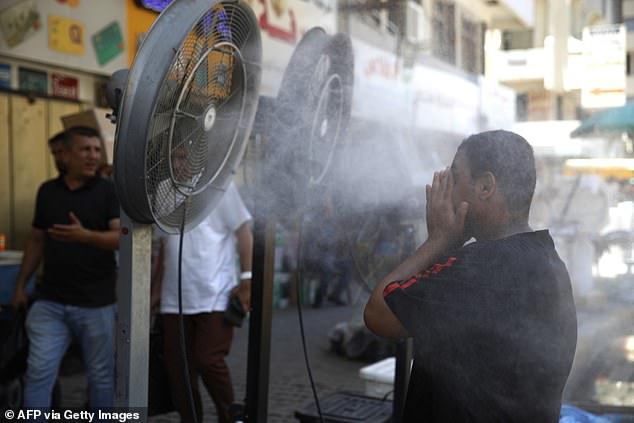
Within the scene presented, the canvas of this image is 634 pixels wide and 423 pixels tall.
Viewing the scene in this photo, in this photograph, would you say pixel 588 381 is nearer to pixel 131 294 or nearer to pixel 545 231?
pixel 545 231

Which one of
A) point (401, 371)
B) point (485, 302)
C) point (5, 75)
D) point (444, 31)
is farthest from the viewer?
point (444, 31)

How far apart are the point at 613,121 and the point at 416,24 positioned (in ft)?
22.3

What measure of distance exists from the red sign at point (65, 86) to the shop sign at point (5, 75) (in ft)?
1.70

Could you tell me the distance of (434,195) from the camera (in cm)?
183

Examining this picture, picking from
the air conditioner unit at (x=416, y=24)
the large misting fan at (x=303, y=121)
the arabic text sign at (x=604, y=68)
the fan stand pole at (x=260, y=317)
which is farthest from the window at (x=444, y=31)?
the fan stand pole at (x=260, y=317)

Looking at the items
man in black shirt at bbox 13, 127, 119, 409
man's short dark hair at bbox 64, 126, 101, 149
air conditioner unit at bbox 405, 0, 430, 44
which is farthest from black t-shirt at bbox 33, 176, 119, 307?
air conditioner unit at bbox 405, 0, 430, 44

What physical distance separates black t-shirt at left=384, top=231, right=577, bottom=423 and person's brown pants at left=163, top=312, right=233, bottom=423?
80.2 inches

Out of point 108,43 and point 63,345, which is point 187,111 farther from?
point 108,43

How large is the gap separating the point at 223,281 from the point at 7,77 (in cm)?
379

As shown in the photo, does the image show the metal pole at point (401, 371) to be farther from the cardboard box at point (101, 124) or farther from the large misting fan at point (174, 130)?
the cardboard box at point (101, 124)

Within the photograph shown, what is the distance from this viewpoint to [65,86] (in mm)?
6918

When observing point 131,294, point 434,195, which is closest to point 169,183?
point 131,294

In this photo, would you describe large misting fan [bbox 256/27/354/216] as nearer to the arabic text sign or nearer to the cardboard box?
the cardboard box

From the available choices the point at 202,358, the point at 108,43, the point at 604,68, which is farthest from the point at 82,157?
the point at 604,68
